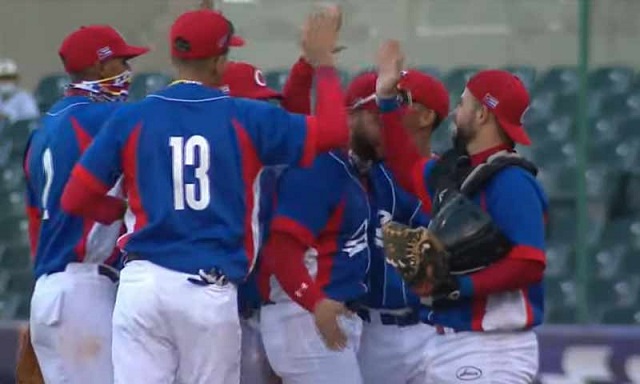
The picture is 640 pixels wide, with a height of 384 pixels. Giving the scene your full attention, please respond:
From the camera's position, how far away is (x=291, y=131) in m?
5.32

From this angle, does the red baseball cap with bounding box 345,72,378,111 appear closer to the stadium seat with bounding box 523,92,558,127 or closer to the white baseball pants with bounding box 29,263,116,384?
the white baseball pants with bounding box 29,263,116,384

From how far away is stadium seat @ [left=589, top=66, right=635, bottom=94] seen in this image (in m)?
10.2

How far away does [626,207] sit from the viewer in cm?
994

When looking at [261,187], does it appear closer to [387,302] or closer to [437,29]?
[387,302]

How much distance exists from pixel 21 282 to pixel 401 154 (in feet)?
16.0

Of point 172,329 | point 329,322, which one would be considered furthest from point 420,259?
point 172,329

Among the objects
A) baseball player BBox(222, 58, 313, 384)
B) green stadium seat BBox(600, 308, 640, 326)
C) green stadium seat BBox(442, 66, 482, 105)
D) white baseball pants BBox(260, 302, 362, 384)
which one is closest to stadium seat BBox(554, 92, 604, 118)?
green stadium seat BBox(442, 66, 482, 105)

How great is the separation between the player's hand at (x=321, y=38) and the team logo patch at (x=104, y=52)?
1.04 m

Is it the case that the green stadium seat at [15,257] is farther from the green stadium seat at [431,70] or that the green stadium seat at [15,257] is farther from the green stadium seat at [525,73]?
the green stadium seat at [525,73]

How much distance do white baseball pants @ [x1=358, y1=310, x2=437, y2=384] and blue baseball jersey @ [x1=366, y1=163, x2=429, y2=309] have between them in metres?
0.08

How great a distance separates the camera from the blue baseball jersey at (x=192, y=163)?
17.4 feet

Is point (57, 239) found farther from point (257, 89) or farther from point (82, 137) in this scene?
point (257, 89)

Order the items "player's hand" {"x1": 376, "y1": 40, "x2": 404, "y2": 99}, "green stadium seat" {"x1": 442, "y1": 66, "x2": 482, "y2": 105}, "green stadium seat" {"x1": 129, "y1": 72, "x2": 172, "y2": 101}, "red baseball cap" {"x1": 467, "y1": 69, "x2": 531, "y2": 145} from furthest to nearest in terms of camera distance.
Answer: "green stadium seat" {"x1": 129, "y1": 72, "x2": 172, "y2": 101} < "green stadium seat" {"x1": 442, "y1": 66, "x2": 482, "y2": 105} < "player's hand" {"x1": 376, "y1": 40, "x2": 404, "y2": 99} < "red baseball cap" {"x1": 467, "y1": 69, "x2": 531, "y2": 145}

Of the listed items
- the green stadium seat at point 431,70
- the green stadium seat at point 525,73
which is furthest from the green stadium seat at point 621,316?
the green stadium seat at point 431,70
